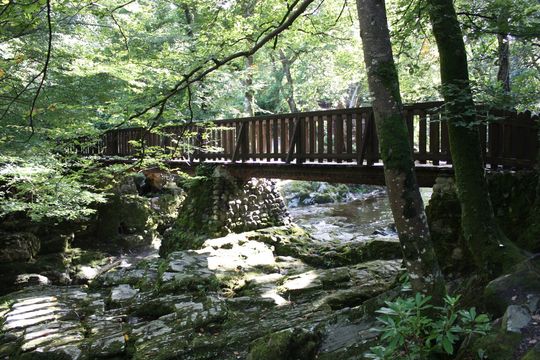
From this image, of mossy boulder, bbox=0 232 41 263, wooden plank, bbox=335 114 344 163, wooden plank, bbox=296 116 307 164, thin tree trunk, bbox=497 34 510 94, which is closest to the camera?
thin tree trunk, bbox=497 34 510 94

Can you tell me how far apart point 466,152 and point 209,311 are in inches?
167

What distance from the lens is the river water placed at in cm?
1250

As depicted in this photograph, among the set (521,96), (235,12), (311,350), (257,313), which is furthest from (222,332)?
(235,12)

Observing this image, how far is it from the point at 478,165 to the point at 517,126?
6.02 feet

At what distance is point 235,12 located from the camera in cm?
970

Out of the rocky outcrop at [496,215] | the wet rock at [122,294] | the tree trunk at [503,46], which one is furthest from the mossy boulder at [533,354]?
the wet rock at [122,294]

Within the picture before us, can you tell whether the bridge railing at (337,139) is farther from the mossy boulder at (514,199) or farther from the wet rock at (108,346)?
the wet rock at (108,346)

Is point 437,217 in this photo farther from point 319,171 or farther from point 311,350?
point 319,171

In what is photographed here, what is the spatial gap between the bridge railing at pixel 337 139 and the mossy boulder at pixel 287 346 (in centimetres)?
236

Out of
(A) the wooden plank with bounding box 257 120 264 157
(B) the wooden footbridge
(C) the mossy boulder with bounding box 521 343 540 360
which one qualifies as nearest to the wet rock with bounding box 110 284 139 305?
(B) the wooden footbridge

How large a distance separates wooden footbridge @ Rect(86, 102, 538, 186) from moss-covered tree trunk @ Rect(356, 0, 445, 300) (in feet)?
3.90

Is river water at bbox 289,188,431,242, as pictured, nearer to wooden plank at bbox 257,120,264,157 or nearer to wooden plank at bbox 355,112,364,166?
wooden plank at bbox 257,120,264,157

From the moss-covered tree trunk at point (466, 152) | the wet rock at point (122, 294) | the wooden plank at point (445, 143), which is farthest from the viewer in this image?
the wet rock at point (122, 294)

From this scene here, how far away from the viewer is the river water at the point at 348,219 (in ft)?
41.0
